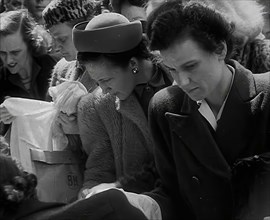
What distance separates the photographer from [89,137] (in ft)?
10.4

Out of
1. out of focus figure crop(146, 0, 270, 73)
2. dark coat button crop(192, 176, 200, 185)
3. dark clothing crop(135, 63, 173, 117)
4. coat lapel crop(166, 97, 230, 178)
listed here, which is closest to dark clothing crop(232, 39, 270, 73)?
out of focus figure crop(146, 0, 270, 73)

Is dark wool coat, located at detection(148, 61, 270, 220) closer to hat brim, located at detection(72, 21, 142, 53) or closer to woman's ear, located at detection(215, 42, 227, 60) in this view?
woman's ear, located at detection(215, 42, 227, 60)

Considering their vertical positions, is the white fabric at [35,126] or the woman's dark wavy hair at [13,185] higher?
the woman's dark wavy hair at [13,185]

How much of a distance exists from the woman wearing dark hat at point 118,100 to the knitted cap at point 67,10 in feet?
2.59

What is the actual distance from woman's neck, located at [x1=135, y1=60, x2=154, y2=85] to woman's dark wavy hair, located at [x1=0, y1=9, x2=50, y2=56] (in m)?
1.51

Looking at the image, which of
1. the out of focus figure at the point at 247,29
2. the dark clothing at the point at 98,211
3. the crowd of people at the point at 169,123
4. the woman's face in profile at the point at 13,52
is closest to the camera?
the dark clothing at the point at 98,211

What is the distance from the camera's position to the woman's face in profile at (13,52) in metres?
4.23

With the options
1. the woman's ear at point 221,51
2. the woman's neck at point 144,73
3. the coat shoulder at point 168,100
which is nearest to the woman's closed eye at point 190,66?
the woman's ear at point 221,51

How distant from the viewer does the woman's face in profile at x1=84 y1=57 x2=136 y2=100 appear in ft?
9.82

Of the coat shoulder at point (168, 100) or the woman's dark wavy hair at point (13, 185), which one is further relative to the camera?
the coat shoulder at point (168, 100)

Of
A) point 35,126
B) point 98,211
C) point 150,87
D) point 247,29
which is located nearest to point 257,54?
point 247,29

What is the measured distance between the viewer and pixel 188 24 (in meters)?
2.45

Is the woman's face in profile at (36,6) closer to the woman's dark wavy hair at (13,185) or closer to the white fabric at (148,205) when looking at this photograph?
the white fabric at (148,205)

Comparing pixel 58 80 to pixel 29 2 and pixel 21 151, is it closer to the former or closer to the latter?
pixel 21 151
